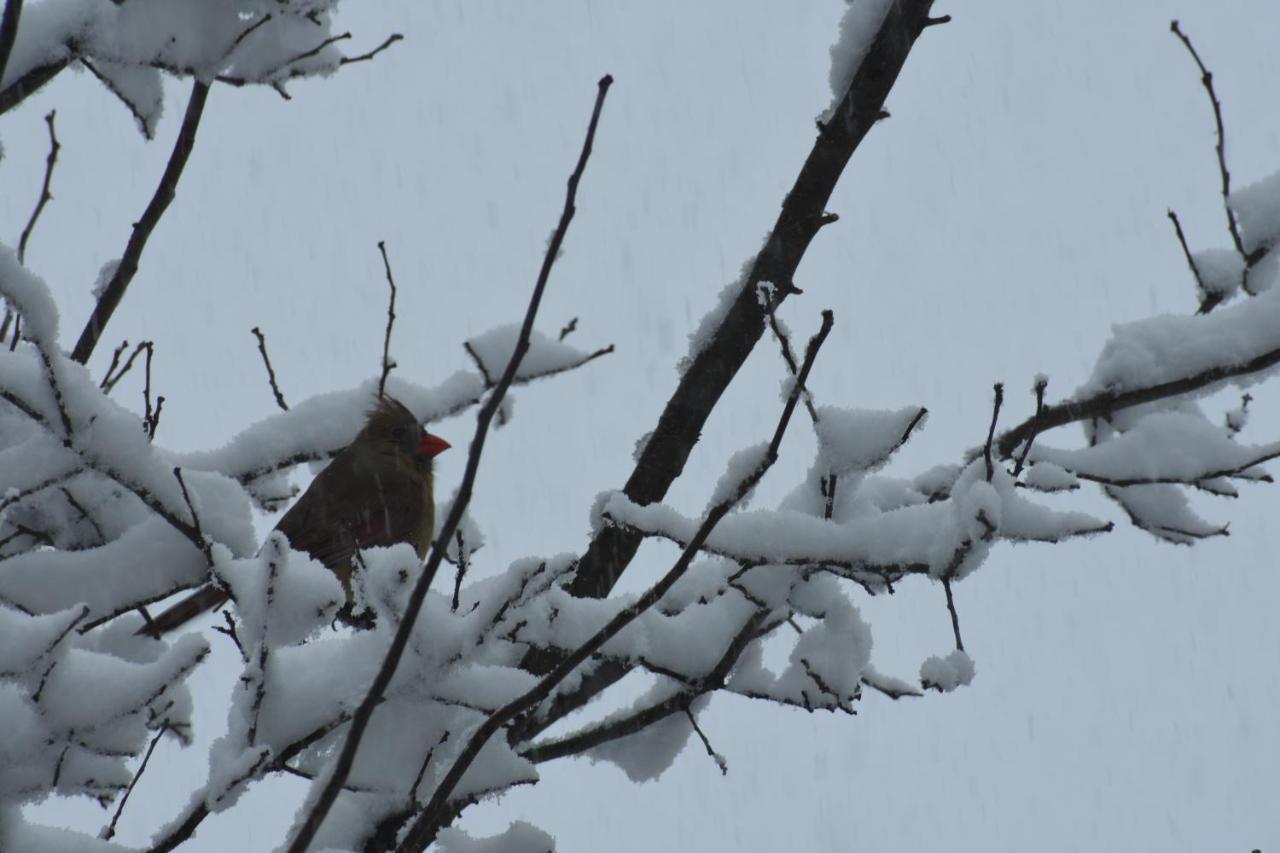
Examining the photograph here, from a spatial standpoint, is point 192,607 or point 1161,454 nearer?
point 1161,454

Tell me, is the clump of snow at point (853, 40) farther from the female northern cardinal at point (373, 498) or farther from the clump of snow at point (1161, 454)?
the female northern cardinal at point (373, 498)

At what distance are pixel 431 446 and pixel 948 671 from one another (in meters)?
4.43

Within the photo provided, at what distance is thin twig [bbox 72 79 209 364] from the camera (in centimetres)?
310

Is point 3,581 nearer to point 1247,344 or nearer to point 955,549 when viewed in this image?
point 955,549

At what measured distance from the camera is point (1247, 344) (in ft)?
9.38

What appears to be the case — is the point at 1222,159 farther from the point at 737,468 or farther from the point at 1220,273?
the point at 737,468

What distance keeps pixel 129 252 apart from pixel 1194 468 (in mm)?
2716

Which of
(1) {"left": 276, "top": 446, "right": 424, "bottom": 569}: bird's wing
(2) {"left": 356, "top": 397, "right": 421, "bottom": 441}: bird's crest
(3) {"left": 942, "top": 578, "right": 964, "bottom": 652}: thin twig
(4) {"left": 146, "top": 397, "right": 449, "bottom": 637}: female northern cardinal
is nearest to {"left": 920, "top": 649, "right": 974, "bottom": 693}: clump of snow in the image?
(3) {"left": 942, "top": 578, "right": 964, "bottom": 652}: thin twig

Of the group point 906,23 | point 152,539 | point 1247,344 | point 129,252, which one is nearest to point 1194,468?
point 1247,344

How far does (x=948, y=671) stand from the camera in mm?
2242

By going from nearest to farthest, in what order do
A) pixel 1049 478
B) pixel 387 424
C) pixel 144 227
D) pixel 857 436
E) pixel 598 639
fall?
pixel 598 639 → pixel 857 436 → pixel 1049 478 → pixel 144 227 → pixel 387 424

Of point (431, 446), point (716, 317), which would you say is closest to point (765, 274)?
point (716, 317)

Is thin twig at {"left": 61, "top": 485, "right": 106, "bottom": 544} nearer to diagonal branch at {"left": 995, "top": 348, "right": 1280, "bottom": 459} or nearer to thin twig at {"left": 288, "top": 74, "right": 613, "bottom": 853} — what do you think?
thin twig at {"left": 288, "top": 74, "right": 613, "bottom": 853}

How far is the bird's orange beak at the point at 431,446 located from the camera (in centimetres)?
632
